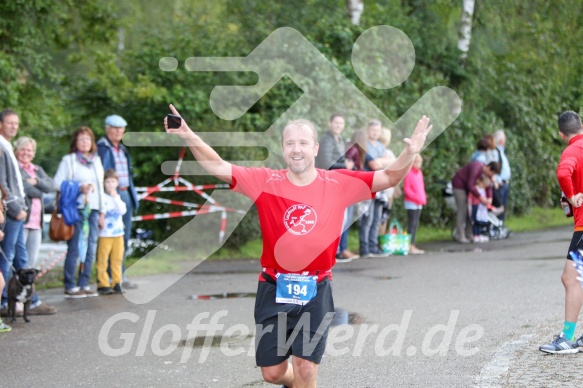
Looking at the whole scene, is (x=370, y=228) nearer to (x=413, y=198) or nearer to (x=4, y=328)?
(x=413, y=198)

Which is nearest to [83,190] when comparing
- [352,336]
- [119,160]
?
[119,160]

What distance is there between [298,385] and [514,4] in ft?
68.3

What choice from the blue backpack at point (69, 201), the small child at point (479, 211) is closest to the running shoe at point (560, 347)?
the blue backpack at point (69, 201)

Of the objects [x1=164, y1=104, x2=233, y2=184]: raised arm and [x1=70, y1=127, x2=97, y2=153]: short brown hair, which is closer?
[x1=164, y1=104, x2=233, y2=184]: raised arm

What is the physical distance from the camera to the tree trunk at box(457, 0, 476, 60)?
77.3 feet

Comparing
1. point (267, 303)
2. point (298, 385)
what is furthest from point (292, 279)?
point (298, 385)

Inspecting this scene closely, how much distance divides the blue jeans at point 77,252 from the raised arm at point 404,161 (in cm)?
643

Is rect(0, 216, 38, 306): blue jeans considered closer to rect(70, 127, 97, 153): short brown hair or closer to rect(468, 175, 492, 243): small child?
rect(70, 127, 97, 153): short brown hair

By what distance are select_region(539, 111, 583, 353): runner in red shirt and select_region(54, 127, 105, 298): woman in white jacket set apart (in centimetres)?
579

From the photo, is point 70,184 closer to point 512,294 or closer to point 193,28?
point 512,294

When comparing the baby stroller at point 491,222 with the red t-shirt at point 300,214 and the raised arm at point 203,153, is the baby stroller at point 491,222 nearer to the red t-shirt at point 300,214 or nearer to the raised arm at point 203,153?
the red t-shirt at point 300,214

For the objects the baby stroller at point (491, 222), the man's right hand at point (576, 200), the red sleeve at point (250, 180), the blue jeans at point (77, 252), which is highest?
the red sleeve at point (250, 180)

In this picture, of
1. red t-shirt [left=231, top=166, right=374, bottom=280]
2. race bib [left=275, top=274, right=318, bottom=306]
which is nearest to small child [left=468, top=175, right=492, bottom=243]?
red t-shirt [left=231, top=166, right=374, bottom=280]

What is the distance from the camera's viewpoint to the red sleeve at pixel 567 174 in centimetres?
794
